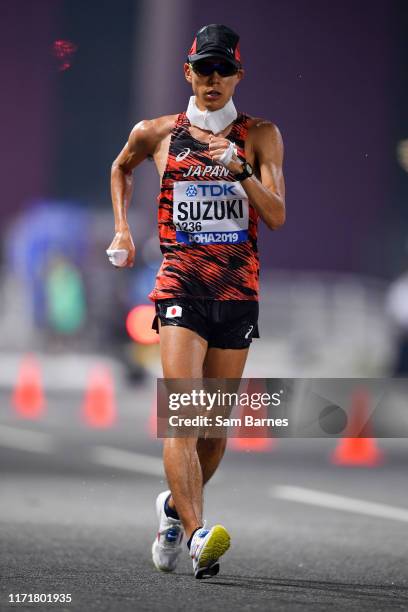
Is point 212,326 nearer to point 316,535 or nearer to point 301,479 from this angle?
point 316,535

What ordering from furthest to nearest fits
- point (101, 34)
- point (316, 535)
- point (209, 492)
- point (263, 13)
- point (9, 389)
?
point (101, 34), point (263, 13), point (9, 389), point (209, 492), point (316, 535)

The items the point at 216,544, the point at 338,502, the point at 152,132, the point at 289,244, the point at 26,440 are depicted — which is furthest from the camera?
the point at 289,244

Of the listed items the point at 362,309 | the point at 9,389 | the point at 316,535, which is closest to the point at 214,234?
the point at 316,535

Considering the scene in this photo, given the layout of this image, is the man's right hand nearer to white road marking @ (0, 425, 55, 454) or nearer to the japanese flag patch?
the japanese flag patch

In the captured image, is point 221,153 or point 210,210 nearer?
point 221,153

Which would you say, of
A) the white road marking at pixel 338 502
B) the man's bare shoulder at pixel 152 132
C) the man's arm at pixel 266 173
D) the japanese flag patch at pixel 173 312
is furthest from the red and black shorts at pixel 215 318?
the white road marking at pixel 338 502

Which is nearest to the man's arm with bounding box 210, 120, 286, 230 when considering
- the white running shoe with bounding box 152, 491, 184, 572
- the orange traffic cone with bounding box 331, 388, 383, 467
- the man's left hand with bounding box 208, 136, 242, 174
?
the man's left hand with bounding box 208, 136, 242, 174

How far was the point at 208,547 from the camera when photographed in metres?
7.12

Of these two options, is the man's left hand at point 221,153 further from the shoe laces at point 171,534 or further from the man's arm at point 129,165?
the shoe laces at point 171,534

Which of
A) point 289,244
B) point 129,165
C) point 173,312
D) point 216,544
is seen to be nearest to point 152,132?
point 129,165

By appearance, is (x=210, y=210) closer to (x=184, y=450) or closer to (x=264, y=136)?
(x=264, y=136)

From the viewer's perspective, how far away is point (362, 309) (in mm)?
32938

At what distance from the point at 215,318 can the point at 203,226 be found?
417 mm

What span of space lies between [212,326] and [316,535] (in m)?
2.40
